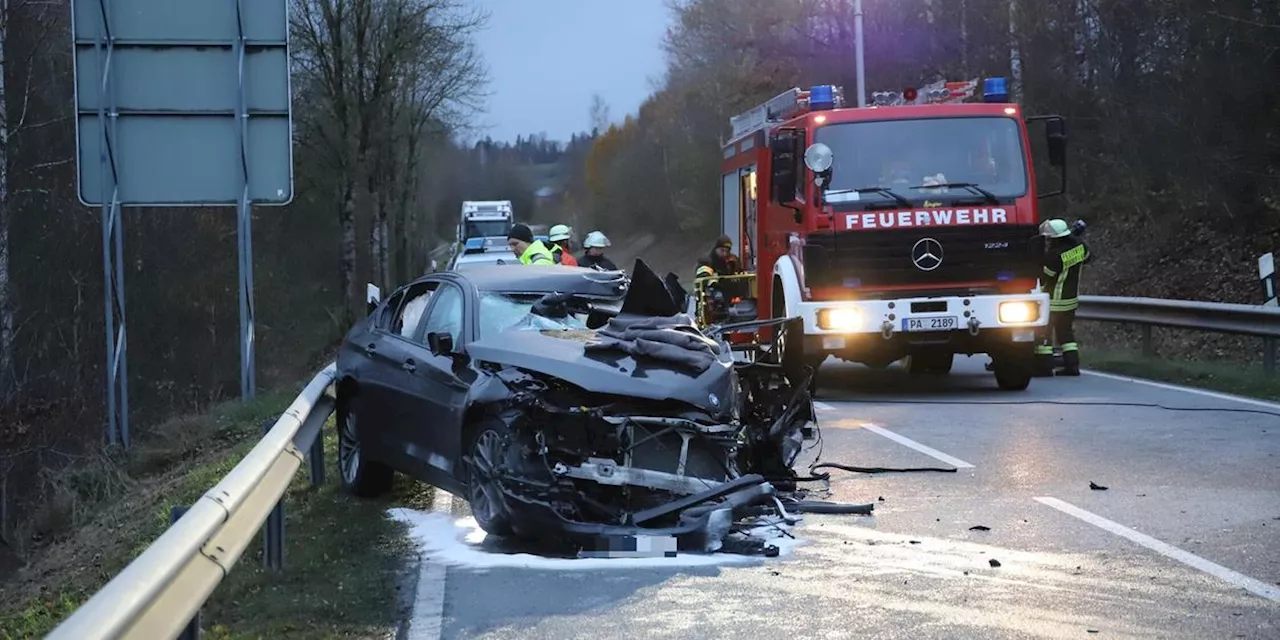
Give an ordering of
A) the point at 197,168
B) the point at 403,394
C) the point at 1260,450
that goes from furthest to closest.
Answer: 1. the point at 197,168
2. the point at 1260,450
3. the point at 403,394

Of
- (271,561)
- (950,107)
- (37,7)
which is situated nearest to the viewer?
(271,561)

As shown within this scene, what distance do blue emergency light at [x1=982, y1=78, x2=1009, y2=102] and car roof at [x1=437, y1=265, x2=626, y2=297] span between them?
6439 mm

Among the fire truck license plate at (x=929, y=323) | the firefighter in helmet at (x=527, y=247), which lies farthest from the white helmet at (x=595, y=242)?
the fire truck license plate at (x=929, y=323)

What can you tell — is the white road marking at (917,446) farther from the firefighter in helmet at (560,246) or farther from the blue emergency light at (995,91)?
the firefighter in helmet at (560,246)

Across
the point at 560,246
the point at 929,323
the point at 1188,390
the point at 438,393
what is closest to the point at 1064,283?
the point at 1188,390

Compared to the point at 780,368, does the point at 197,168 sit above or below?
above

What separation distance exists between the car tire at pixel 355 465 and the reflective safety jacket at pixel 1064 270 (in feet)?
30.2

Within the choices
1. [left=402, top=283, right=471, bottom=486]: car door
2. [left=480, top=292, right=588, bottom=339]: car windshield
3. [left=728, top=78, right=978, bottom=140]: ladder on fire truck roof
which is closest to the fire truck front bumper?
[left=728, top=78, right=978, bottom=140]: ladder on fire truck roof

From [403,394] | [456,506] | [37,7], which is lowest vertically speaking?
[456,506]

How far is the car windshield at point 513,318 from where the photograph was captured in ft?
26.8

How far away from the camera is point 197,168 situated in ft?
53.5

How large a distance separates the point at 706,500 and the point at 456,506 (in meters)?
2.24

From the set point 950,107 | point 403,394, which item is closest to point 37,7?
point 950,107

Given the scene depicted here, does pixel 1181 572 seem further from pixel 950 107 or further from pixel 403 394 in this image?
pixel 950 107
